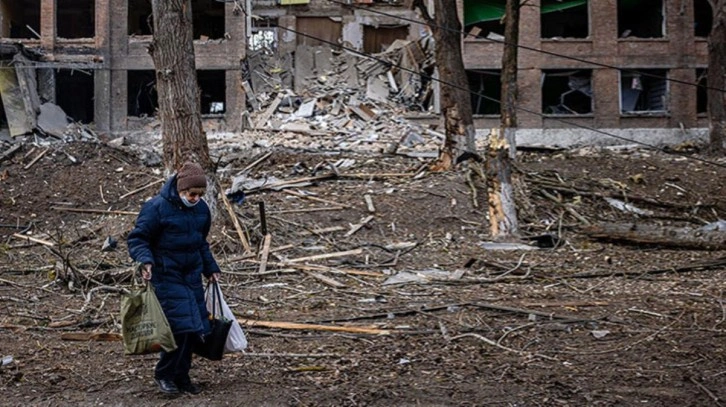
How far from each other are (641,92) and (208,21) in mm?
22394

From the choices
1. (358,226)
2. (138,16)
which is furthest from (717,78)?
(138,16)

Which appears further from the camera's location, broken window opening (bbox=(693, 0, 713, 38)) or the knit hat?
broken window opening (bbox=(693, 0, 713, 38))

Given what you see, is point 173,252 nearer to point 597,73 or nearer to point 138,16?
point 597,73

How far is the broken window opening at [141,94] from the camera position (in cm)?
3316

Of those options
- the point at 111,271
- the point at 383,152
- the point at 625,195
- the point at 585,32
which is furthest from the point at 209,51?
the point at 111,271

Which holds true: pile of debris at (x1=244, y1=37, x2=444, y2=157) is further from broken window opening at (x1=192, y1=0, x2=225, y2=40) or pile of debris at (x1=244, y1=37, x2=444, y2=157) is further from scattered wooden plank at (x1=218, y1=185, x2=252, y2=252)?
scattered wooden plank at (x1=218, y1=185, x2=252, y2=252)

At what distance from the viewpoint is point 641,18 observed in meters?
36.3

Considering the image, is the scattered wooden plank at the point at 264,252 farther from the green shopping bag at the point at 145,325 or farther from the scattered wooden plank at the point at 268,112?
the scattered wooden plank at the point at 268,112

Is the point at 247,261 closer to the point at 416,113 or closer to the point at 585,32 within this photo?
the point at 416,113

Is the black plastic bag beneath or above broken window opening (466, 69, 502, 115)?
beneath

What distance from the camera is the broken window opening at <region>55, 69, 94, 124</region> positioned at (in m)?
33.4

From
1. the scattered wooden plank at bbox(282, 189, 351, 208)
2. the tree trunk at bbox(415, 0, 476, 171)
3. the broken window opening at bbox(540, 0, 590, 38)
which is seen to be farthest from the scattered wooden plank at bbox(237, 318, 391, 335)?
the broken window opening at bbox(540, 0, 590, 38)

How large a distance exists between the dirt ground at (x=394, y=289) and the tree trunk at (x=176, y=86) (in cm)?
157

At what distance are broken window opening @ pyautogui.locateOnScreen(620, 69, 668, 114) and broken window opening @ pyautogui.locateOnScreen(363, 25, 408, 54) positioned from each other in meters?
11.1
